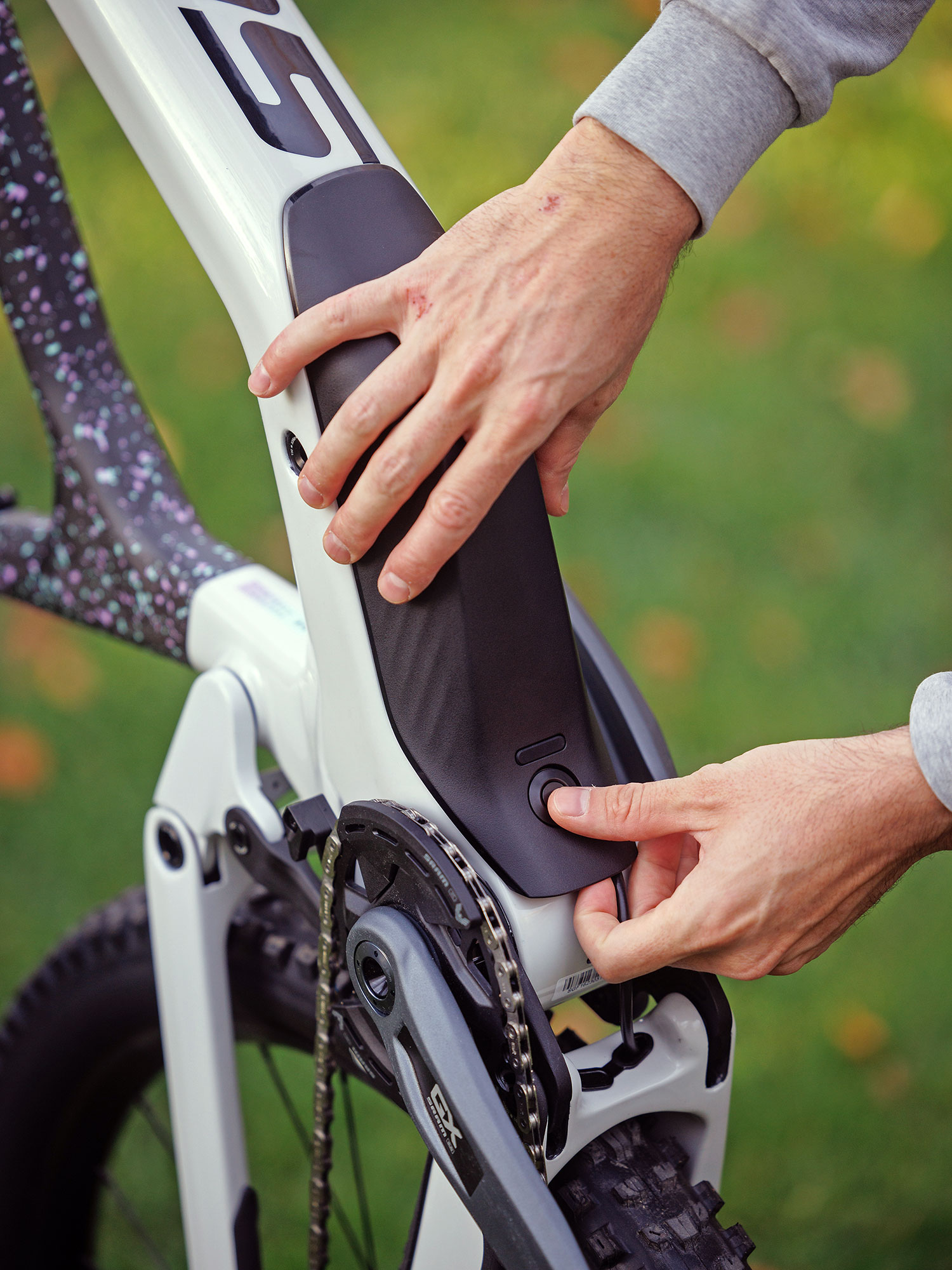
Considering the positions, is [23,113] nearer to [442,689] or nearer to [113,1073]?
[442,689]

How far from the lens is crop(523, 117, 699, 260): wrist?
2.57ft

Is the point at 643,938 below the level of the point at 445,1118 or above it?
above

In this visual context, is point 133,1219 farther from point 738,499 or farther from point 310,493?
point 738,499

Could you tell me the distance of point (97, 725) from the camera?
2.23 meters

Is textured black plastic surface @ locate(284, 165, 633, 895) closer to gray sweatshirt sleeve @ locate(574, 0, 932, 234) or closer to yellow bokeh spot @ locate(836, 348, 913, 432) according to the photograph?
gray sweatshirt sleeve @ locate(574, 0, 932, 234)

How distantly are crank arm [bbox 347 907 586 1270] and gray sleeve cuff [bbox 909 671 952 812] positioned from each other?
329 mm

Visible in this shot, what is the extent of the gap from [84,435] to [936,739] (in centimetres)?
80

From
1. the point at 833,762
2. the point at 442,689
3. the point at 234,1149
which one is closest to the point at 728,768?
the point at 833,762

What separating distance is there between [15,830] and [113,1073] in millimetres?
883

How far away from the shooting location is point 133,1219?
1441 millimetres

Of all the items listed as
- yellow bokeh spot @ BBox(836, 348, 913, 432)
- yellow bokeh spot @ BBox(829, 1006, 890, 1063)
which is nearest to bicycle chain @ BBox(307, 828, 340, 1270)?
yellow bokeh spot @ BBox(829, 1006, 890, 1063)

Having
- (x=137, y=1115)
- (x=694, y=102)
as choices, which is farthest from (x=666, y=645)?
(x=694, y=102)

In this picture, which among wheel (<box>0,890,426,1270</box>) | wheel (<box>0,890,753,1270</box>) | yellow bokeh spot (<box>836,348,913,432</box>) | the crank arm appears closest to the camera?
the crank arm

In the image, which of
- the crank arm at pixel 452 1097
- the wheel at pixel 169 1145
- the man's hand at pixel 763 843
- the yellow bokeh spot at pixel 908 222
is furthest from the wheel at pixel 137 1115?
the yellow bokeh spot at pixel 908 222
